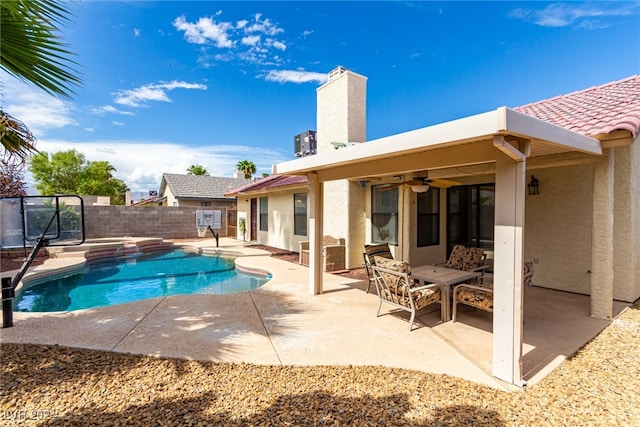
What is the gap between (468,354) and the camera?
14.0 feet

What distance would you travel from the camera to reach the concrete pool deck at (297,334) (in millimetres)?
4094

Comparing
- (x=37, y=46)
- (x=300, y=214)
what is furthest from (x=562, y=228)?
(x=37, y=46)

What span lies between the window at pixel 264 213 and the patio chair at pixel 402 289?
39.9ft

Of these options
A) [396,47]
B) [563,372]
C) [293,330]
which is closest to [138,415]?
[293,330]

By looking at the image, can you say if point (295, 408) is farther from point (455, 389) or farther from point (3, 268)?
point (3, 268)

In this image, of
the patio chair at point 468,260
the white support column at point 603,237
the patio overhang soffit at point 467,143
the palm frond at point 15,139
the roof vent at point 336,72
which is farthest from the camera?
the roof vent at point 336,72

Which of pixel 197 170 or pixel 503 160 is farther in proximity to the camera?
pixel 197 170

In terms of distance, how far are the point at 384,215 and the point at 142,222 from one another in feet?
60.0

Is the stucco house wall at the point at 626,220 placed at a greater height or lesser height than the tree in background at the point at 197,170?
lesser

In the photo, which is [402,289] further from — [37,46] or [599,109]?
[37,46]

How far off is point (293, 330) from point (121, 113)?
18519 millimetres

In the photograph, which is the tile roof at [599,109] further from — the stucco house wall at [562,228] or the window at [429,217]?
the window at [429,217]

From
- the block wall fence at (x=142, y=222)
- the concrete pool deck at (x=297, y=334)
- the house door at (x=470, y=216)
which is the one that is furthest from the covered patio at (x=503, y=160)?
the block wall fence at (x=142, y=222)

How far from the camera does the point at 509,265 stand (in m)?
3.50
